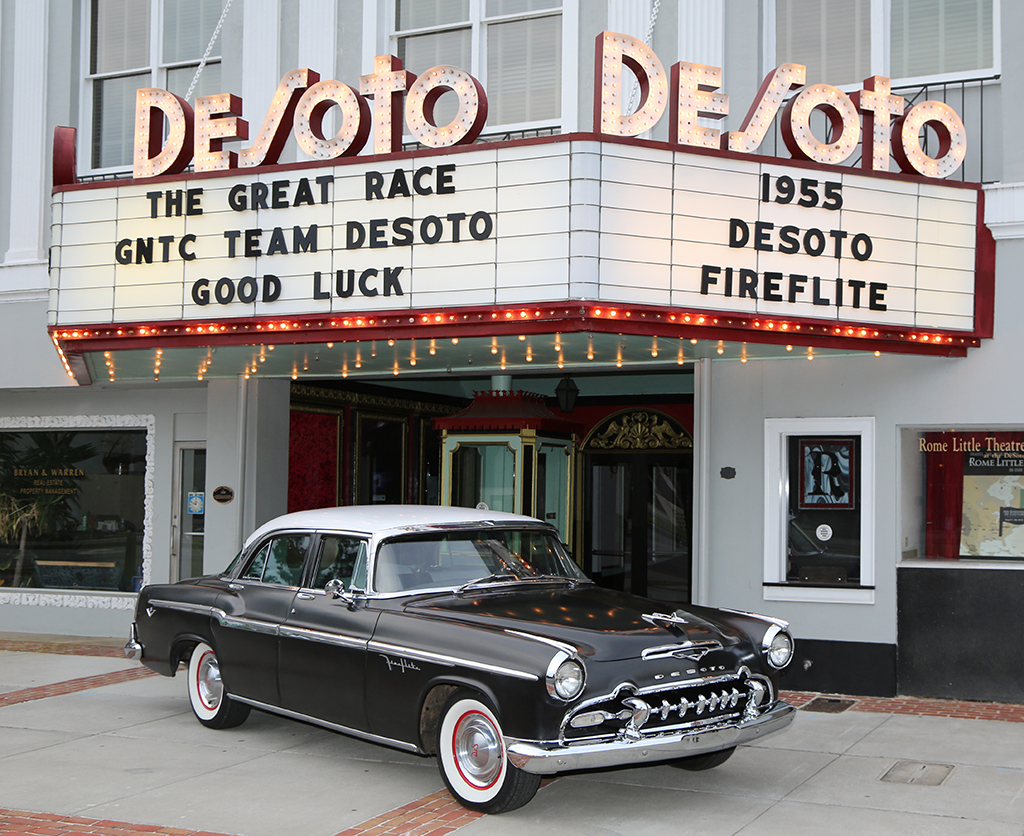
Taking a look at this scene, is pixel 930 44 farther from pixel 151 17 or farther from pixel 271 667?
pixel 151 17

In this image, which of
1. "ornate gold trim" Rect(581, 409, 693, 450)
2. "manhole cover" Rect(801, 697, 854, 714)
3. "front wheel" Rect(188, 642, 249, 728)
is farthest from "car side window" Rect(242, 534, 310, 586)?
"ornate gold trim" Rect(581, 409, 693, 450)

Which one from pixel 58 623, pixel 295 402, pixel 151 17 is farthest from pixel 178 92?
pixel 58 623

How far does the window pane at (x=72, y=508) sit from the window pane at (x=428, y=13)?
18.3ft

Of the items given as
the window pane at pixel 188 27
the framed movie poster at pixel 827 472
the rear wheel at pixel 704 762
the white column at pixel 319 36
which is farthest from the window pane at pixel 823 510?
the window pane at pixel 188 27

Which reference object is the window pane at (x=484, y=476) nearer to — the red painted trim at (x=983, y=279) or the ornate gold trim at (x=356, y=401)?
the ornate gold trim at (x=356, y=401)

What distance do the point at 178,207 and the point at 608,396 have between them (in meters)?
7.26

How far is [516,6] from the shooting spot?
11.4 meters

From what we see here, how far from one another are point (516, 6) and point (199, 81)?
382 cm

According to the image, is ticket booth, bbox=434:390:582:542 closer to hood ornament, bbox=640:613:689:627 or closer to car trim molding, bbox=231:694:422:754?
car trim molding, bbox=231:694:422:754

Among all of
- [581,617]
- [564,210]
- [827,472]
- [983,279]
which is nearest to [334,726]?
[581,617]

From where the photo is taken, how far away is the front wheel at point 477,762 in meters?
5.89

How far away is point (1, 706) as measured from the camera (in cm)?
906

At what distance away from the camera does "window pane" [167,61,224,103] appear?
12.6 metres

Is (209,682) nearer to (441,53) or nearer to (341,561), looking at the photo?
(341,561)
